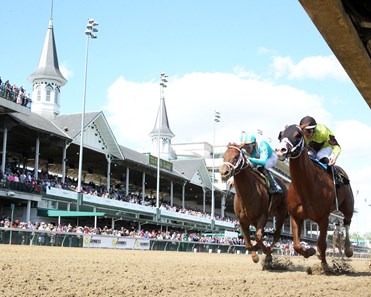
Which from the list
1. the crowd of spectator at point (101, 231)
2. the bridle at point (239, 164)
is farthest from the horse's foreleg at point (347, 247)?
the crowd of spectator at point (101, 231)

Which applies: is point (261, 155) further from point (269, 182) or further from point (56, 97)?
point (56, 97)

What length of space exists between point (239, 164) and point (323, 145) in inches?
64.0

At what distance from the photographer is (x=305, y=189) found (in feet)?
27.3

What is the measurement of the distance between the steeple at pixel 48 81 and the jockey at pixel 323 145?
130ft

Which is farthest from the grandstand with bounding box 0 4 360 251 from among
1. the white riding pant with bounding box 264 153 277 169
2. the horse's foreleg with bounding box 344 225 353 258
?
the horse's foreleg with bounding box 344 225 353 258

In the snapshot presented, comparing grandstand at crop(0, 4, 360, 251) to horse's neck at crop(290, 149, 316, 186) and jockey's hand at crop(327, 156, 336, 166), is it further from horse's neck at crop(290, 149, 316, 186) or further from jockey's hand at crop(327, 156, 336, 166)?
horse's neck at crop(290, 149, 316, 186)

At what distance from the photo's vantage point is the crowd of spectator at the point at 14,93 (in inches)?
1071

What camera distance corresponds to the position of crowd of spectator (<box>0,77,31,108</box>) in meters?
27.2

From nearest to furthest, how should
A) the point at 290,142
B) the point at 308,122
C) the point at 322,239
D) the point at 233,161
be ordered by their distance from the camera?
the point at 290,142, the point at 322,239, the point at 308,122, the point at 233,161

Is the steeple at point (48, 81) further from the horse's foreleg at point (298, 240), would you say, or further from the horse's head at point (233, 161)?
the horse's foreleg at point (298, 240)

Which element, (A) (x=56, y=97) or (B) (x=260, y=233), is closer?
(B) (x=260, y=233)

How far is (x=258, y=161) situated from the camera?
32.3 ft

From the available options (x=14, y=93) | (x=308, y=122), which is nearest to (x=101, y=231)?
(x=14, y=93)

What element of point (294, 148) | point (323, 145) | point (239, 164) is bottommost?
point (239, 164)
